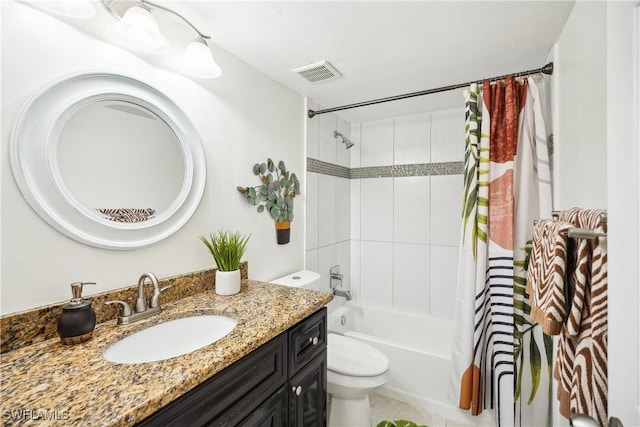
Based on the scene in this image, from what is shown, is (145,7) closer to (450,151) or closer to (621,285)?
(621,285)

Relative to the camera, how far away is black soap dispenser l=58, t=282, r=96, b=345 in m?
0.84

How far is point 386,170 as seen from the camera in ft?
9.12

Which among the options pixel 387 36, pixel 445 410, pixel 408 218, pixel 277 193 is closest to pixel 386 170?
pixel 408 218

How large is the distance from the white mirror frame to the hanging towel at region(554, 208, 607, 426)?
57.8 inches

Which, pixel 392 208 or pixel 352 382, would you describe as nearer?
pixel 352 382

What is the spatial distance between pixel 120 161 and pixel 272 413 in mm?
1160

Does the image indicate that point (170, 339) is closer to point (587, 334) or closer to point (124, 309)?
point (124, 309)

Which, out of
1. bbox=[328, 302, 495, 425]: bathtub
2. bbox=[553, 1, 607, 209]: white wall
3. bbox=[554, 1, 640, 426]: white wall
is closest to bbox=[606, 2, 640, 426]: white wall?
bbox=[554, 1, 640, 426]: white wall

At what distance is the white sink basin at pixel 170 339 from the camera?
936mm

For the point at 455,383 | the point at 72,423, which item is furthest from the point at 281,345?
the point at 455,383

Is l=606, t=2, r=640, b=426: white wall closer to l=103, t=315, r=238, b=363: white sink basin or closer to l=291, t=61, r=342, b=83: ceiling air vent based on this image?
l=103, t=315, r=238, b=363: white sink basin

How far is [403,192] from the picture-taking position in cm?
269

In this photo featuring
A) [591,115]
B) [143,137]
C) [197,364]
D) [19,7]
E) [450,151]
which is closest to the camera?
[197,364]

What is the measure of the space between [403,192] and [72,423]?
2.60 meters
